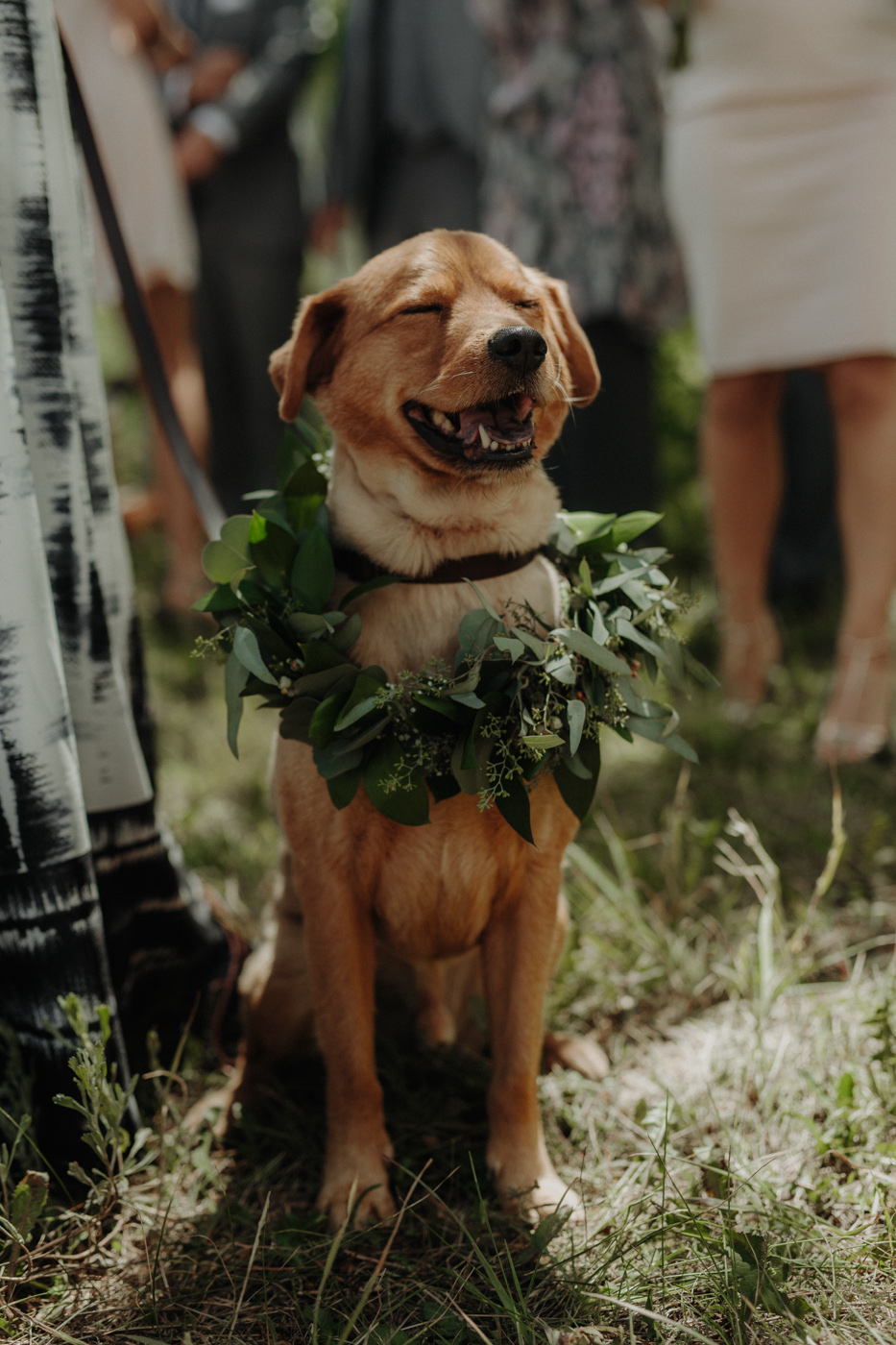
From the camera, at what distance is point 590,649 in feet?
4.66

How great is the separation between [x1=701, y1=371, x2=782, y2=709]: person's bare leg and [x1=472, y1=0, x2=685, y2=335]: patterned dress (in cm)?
79

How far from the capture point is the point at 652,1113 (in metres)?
1.68

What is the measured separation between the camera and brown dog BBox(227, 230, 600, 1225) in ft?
5.00

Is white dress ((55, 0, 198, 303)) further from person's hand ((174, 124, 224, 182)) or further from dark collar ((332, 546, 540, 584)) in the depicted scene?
dark collar ((332, 546, 540, 584))

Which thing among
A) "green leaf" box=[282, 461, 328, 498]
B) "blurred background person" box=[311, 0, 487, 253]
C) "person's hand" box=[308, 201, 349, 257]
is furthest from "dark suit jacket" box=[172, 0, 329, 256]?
"green leaf" box=[282, 461, 328, 498]

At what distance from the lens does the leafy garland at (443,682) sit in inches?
55.6

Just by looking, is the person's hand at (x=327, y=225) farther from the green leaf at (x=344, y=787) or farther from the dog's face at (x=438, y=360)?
the green leaf at (x=344, y=787)

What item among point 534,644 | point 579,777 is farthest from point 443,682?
point 579,777

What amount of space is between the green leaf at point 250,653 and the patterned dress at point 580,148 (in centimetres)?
284

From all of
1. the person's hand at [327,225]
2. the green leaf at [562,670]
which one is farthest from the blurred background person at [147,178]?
the green leaf at [562,670]

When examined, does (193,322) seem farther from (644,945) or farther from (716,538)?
(644,945)

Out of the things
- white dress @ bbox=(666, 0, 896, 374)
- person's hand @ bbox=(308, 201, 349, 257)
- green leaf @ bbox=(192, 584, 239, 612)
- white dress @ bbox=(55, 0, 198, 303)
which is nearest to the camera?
green leaf @ bbox=(192, 584, 239, 612)

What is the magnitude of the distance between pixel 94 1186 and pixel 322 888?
0.53m

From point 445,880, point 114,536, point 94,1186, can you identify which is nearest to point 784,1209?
point 445,880
